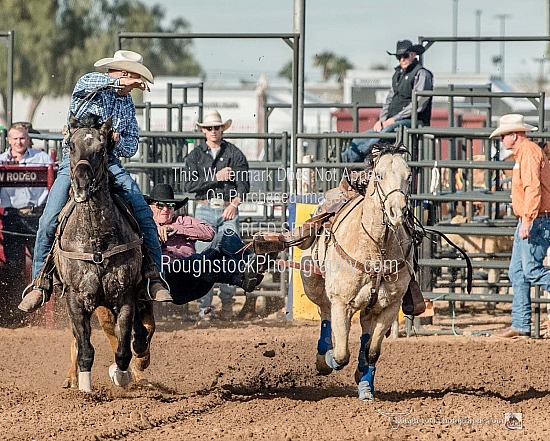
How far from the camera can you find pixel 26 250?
10.8 meters

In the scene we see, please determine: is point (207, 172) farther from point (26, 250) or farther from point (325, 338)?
point (325, 338)

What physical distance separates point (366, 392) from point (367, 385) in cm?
5

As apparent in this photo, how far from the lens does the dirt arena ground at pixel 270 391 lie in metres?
6.11

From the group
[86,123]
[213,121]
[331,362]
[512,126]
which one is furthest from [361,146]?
[86,123]

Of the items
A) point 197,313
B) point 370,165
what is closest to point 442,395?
Answer: point 370,165

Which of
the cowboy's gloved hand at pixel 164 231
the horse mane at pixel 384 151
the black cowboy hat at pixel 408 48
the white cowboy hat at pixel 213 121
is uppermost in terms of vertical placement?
the black cowboy hat at pixel 408 48

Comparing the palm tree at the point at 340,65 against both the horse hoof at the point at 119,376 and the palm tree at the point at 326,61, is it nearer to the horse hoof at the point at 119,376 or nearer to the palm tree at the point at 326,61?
the palm tree at the point at 326,61

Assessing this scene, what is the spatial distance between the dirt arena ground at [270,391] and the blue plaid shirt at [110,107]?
169 cm

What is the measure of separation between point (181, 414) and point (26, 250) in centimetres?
474

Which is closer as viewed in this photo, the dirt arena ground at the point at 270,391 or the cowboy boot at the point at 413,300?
the dirt arena ground at the point at 270,391

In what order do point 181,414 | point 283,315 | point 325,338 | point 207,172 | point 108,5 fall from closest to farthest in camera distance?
1. point 181,414
2. point 325,338
3. point 207,172
4. point 283,315
5. point 108,5

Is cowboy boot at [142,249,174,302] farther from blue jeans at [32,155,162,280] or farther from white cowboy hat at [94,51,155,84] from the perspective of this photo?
white cowboy hat at [94,51,155,84]

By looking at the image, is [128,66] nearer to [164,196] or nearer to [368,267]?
[164,196]

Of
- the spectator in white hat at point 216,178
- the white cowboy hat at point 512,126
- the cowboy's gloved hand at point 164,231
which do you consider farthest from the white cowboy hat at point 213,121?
the white cowboy hat at point 512,126
